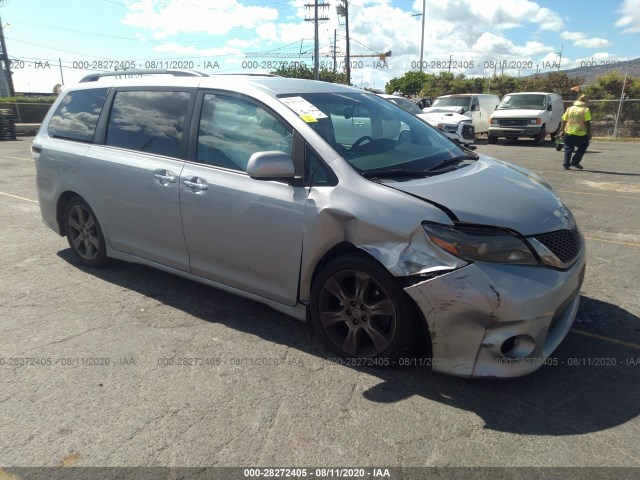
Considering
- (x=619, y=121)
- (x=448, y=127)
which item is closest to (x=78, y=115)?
(x=448, y=127)

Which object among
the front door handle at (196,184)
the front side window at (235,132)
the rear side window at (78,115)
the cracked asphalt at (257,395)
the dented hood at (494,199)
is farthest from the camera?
the rear side window at (78,115)

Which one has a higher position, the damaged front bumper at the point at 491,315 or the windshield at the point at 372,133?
the windshield at the point at 372,133

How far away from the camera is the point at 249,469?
229 centimetres

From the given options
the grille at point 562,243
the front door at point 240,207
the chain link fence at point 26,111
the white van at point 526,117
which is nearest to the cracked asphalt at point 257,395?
the front door at point 240,207

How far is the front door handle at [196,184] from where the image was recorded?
11.7 feet

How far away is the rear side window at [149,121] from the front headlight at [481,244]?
221 cm

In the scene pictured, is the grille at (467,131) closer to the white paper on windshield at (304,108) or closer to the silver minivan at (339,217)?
the silver minivan at (339,217)

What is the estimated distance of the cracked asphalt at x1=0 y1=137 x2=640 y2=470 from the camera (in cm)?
238

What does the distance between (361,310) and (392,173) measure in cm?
89

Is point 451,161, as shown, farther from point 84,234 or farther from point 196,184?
point 84,234

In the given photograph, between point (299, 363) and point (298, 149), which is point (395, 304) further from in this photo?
point (298, 149)

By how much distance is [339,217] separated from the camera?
2973 millimetres

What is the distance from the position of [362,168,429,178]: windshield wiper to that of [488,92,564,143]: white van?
17459 mm

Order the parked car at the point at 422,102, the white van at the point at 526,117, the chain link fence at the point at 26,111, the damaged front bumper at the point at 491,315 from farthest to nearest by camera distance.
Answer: the chain link fence at the point at 26,111 < the parked car at the point at 422,102 < the white van at the point at 526,117 < the damaged front bumper at the point at 491,315
